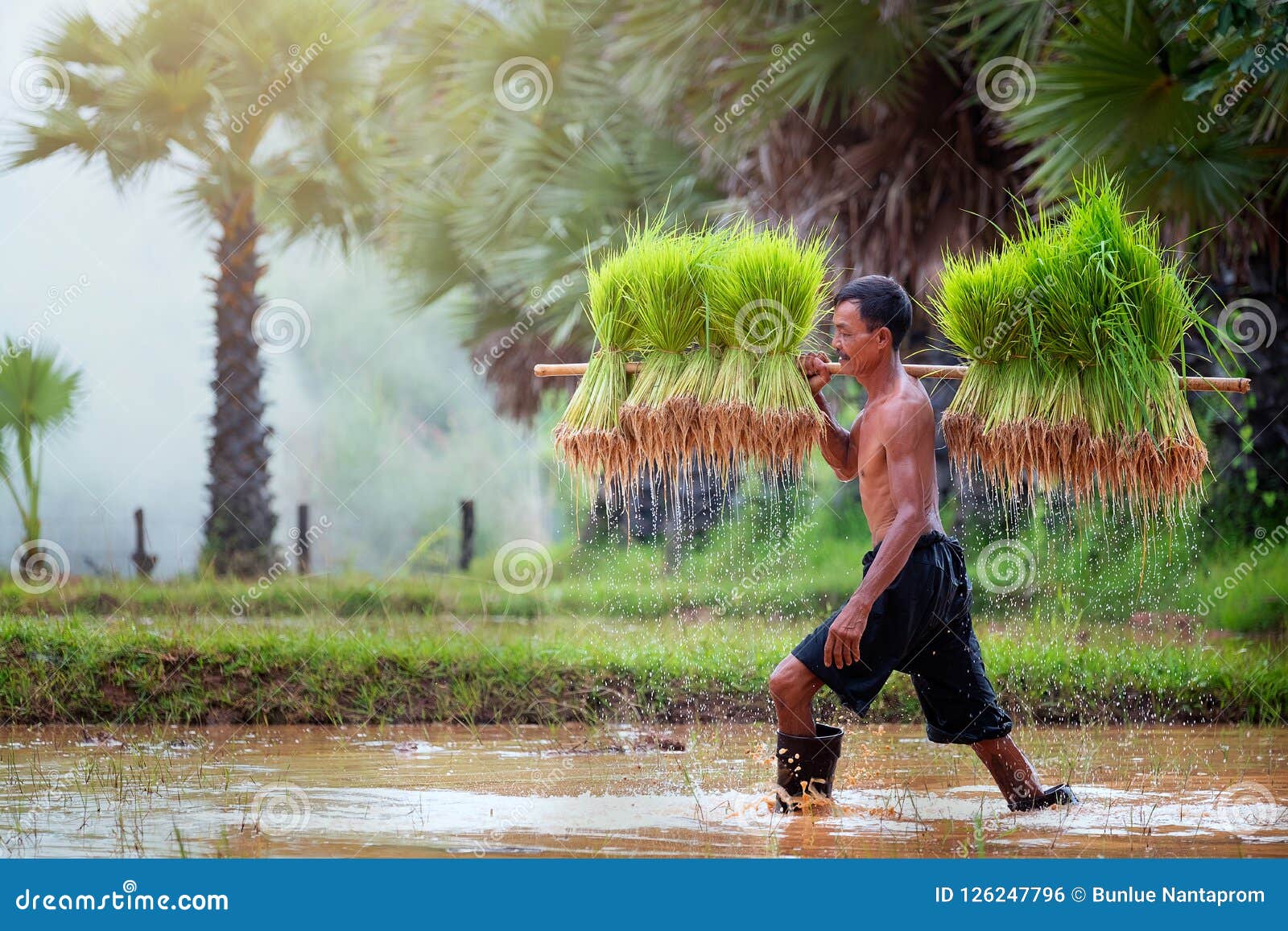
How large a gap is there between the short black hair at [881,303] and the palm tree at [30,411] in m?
10.1

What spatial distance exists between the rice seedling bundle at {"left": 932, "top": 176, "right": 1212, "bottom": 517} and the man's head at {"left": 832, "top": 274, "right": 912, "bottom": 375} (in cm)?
49

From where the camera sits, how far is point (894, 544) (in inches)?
186

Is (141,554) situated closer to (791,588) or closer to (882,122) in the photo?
(791,588)

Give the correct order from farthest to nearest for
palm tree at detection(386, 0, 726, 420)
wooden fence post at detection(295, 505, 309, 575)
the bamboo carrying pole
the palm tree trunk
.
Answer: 1. wooden fence post at detection(295, 505, 309, 575)
2. palm tree at detection(386, 0, 726, 420)
3. the palm tree trunk
4. the bamboo carrying pole

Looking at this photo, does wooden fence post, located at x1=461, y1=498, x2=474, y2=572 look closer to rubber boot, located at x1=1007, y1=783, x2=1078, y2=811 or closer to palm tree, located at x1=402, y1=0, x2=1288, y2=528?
palm tree, located at x1=402, y1=0, x2=1288, y2=528

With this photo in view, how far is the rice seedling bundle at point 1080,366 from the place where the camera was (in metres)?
5.05

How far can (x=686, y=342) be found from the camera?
524 centimetres

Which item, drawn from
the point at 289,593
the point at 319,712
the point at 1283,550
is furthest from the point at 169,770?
the point at 1283,550

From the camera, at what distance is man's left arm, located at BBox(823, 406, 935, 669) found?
186 inches

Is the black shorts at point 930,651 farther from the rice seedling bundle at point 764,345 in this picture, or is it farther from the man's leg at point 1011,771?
the rice seedling bundle at point 764,345

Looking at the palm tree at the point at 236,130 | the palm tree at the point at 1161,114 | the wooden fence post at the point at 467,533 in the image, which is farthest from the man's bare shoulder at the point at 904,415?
the wooden fence post at the point at 467,533

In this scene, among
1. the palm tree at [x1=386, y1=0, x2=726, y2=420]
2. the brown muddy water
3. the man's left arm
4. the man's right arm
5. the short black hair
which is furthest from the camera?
the palm tree at [x1=386, y1=0, x2=726, y2=420]

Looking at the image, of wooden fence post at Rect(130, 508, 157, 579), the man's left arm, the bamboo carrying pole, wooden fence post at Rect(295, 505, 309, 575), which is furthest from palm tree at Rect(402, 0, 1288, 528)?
wooden fence post at Rect(130, 508, 157, 579)

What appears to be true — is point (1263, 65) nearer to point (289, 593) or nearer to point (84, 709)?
point (84, 709)
